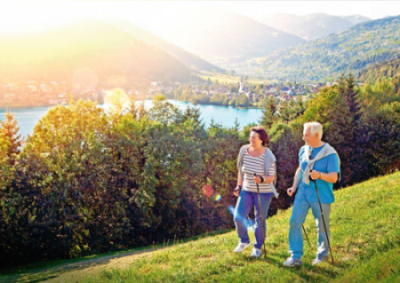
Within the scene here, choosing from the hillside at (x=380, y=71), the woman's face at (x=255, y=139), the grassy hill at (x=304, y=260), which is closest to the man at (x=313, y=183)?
the grassy hill at (x=304, y=260)

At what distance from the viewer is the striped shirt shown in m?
6.83

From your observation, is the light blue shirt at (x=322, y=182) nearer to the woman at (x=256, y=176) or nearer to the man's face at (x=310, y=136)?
the man's face at (x=310, y=136)

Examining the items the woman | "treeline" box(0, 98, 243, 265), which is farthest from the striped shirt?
"treeline" box(0, 98, 243, 265)

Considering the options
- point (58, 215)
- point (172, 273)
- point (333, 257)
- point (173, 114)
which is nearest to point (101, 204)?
point (58, 215)

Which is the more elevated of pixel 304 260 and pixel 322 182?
pixel 322 182

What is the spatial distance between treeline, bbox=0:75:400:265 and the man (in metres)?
15.7

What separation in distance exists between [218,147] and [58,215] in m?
13.8

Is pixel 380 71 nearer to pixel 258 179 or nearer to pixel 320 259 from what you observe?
pixel 320 259

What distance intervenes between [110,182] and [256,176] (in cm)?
1707

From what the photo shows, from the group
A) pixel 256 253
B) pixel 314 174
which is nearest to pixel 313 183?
pixel 314 174

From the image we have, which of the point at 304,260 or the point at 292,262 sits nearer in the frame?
the point at 292,262

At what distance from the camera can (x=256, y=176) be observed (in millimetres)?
6645

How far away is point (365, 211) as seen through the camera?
31.3ft

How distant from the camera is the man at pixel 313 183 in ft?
20.1
